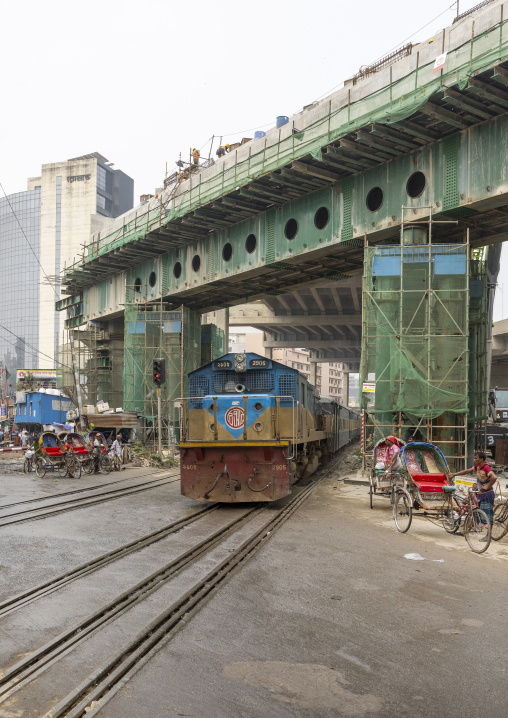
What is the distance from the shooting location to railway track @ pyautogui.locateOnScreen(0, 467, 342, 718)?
177 inches

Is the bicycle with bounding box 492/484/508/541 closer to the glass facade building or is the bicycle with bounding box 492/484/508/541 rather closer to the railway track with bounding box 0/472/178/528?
the railway track with bounding box 0/472/178/528

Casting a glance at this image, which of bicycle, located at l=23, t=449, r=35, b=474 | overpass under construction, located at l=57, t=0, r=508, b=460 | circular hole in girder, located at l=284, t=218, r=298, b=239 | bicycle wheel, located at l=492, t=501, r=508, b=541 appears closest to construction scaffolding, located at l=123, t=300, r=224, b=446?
overpass under construction, located at l=57, t=0, r=508, b=460

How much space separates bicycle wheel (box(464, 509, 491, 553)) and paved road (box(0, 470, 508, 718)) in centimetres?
22

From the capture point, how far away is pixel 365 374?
1891 centimetres

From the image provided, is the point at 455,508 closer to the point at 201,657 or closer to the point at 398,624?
the point at 398,624

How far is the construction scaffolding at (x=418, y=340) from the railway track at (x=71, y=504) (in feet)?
24.4

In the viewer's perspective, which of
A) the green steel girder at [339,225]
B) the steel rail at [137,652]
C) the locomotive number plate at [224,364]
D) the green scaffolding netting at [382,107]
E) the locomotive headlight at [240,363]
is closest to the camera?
the steel rail at [137,652]

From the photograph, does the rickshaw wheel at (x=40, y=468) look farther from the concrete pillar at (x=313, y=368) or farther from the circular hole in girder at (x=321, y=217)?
the concrete pillar at (x=313, y=368)

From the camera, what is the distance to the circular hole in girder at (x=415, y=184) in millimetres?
18203

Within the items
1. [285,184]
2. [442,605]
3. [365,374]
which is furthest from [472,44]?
[442,605]

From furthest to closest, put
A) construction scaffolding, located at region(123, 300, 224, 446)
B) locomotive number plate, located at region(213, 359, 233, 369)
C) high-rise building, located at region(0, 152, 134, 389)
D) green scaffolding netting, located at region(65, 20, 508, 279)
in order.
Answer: high-rise building, located at region(0, 152, 134, 389) < construction scaffolding, located at region(123, 300, 224, 446) < locomotive number plate, located at region(213, 359, 233, 369) < green scaffolding netting, located at region(65, 20, 508, 279)

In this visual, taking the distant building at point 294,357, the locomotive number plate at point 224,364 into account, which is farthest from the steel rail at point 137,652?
the distant building at point 294,357

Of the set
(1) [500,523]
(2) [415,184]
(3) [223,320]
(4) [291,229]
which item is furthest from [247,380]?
(3) [223,320]

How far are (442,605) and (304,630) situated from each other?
1972 mm
